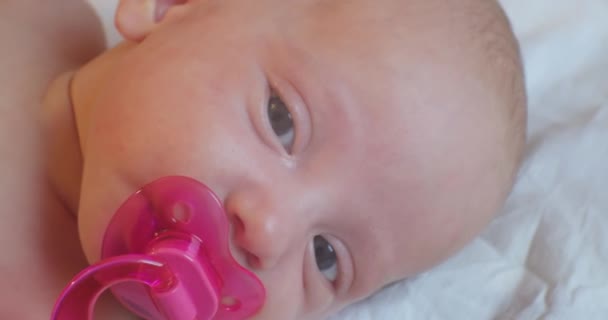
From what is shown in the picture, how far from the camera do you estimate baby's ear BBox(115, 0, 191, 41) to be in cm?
101

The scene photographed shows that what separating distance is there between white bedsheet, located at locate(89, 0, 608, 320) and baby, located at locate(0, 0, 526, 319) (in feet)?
0.44

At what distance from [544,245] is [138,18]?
0.70m

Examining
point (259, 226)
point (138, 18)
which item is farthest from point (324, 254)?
point (138, 18)

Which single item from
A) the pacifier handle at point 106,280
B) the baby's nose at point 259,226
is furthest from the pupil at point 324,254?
the pacifier handle at point 106,280

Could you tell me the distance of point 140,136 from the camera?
2.78 feet

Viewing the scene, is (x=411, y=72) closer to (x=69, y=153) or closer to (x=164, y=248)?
(x=164, y=248)

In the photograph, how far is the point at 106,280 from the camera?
2.63 feet

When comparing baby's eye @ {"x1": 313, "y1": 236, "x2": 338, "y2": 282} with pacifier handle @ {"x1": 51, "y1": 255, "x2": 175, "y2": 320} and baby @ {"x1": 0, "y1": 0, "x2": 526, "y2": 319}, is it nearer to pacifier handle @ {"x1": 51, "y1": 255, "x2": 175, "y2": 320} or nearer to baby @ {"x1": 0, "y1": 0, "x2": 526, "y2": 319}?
baby @ {"x1": 0, "y1": 0, "x2": 526, "y2": 319}

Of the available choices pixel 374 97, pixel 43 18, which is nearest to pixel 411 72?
pixel 374 97

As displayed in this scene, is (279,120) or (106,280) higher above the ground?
(279,120)

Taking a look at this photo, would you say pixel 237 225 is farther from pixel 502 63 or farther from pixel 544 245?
pixel 544 245

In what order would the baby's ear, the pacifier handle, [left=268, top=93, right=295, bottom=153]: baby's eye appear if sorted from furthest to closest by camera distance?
the baby's ear → [left=268, top=93, right=295, bottom=153]: baby's eye → the pacifier handle

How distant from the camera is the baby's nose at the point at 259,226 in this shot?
0.81 m

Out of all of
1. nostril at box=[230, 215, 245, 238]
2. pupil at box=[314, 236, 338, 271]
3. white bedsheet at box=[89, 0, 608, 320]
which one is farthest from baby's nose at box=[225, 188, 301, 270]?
white bedsheet at box=[89, 0, 608, 320]
